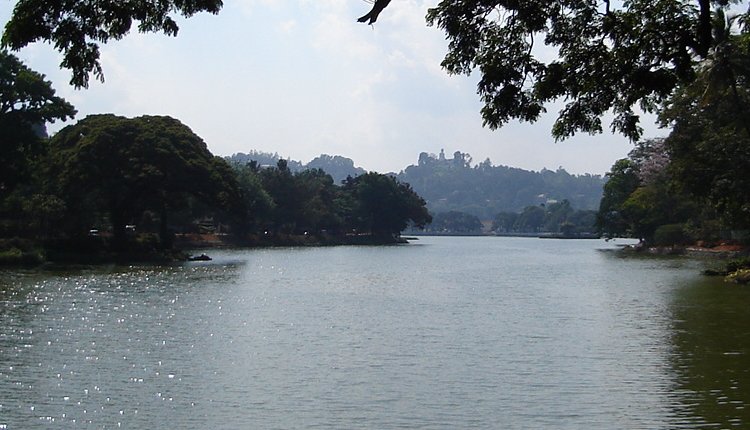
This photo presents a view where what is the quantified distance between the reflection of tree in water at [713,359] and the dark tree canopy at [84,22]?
11427 mm

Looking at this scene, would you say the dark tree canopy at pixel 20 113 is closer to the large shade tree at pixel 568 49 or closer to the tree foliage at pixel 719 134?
the tree foliage at pixel 719 134

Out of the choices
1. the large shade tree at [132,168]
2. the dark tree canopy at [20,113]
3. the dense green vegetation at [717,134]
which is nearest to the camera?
the dense green vegetation at [717,134]

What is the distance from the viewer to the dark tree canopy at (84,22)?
34.9 feet

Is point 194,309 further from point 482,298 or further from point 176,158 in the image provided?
point 176,158

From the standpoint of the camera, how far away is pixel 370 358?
22234 millimetres

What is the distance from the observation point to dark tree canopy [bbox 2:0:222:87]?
10625 mm

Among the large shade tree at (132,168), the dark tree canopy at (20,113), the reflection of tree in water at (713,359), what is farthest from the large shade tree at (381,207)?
the reflection of tree in water at (713,359)

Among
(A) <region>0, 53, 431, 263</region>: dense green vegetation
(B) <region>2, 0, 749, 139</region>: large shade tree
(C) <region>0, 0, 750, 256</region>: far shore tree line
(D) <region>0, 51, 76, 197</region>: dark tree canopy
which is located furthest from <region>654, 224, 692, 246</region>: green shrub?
(B) <region>2, 0, 749, 139</region>: large shade tree

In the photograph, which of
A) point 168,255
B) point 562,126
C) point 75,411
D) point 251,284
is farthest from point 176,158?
point 562,126

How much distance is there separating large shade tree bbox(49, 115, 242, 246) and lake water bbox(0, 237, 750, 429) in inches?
852

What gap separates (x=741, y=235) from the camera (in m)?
71.9

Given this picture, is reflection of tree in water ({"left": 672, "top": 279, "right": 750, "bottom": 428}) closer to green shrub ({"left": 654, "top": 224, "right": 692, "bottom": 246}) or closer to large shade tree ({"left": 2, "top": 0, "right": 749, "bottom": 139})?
large shade tree ({"left": 2, "top": 0, "right": 749, "bottom": 139})

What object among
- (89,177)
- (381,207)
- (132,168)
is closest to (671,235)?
(132,168)

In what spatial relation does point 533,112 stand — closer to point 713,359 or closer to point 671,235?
point 713,359
